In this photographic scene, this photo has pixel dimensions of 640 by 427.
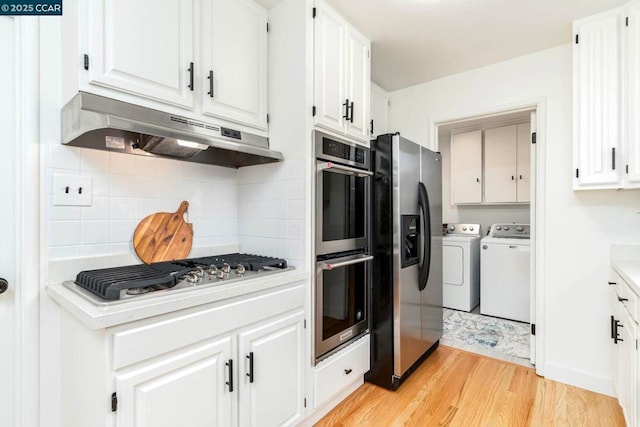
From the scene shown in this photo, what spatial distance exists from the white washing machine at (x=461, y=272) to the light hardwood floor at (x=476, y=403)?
1.36 m

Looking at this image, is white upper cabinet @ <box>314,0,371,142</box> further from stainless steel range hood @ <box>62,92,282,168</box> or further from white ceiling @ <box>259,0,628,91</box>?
stainless steel range hood @ <box>62,92,282,168</box>

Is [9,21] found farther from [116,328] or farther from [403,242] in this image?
[403,242]

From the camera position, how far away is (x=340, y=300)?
6.38 ft

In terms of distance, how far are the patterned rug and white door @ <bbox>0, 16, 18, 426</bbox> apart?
294 cm

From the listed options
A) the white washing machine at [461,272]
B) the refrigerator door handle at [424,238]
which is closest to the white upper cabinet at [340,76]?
the refrigerator door handle at [424,238]

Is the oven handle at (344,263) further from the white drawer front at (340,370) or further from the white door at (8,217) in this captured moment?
the white door at (8,217)

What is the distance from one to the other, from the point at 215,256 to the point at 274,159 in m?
0.67

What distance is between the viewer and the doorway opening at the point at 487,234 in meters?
3.05

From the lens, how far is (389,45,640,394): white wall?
2.10m

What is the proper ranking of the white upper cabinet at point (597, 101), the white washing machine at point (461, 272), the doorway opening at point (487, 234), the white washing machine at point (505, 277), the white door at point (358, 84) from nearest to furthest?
1. the white upper cabinet at point (597, 101)
2. the white door at point (358, 84)
3. the doorway opening at point (487, 234)
4. the white washing machine at point (505, 277)
5. the white washing machine at point (461, 272)

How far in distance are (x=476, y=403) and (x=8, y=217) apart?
8.55ft

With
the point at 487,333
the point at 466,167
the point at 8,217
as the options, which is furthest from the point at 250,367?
the point at 466,167

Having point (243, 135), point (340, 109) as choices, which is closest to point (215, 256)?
point (243, 135)

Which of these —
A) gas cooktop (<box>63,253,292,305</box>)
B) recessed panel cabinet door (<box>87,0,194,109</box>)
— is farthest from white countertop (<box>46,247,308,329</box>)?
recessed panel cabinet door (<box>87,0,194,109</box>)
